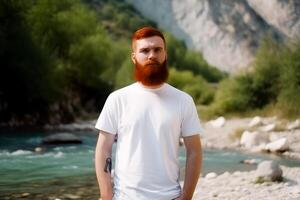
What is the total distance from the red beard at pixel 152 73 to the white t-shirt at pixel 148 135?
5 centimetres

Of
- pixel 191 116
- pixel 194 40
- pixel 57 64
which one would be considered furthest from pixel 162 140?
pixel 194 40

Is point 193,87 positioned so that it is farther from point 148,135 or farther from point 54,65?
point 148,135

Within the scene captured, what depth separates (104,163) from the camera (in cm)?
345

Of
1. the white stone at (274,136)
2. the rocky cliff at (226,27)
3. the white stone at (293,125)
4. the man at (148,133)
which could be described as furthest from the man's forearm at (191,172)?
the rocky cliff at (226,27)

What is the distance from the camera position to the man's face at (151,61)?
3.46 meters

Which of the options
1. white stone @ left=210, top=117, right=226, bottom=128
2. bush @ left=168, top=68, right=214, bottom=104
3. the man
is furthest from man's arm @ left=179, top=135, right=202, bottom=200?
bush @ left=168, top=68, right=214, bottom=104

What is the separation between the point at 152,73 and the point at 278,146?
771 inches

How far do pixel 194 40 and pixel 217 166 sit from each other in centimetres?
8533

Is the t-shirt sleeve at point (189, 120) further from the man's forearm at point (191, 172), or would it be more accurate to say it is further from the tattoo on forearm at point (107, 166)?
the tattoo on forearm at point (107, 166)

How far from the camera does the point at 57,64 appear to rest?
4034cm

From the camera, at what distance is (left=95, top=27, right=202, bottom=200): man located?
3.38m

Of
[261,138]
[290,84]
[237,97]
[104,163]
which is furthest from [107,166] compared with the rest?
[237,97]

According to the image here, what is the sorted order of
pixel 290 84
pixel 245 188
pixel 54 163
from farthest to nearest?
pixel 290 84, pixel 54 163, pixel 245 188

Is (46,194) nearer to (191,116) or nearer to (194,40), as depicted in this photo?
(191,116)
